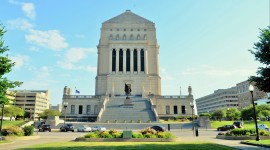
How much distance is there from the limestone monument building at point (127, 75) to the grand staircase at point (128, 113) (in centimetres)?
27

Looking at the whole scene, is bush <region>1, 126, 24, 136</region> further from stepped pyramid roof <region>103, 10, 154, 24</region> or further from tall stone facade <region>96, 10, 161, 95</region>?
stepped pyramid roof <region>103, 10, 154, 24</region>

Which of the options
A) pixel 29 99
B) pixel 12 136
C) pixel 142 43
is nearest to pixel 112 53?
pixel 142 43

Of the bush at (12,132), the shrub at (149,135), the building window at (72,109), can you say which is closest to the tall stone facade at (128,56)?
the building window at (72,109)

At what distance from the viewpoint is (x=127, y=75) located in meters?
85.5

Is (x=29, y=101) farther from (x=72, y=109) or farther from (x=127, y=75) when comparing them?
(x=127, y=75)

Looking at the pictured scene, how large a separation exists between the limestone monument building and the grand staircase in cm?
27

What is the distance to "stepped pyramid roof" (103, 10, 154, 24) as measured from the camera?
9462cm

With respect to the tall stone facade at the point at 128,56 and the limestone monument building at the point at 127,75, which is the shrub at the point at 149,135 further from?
the tall stone facade at the point at 128,56

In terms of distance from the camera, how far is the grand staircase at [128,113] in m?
56.3

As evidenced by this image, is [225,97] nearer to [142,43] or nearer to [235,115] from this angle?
[235,115]

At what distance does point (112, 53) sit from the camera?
89125 mm

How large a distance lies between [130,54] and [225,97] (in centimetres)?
9853

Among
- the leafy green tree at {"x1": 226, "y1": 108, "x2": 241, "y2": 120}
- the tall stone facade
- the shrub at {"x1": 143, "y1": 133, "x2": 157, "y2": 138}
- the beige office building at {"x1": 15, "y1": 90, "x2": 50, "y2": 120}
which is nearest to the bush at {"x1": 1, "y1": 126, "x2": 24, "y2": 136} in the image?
the shrub at {"x1": 143, "y1": 133, "x2": 157, "y2": 138}

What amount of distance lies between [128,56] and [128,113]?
33.9 m
